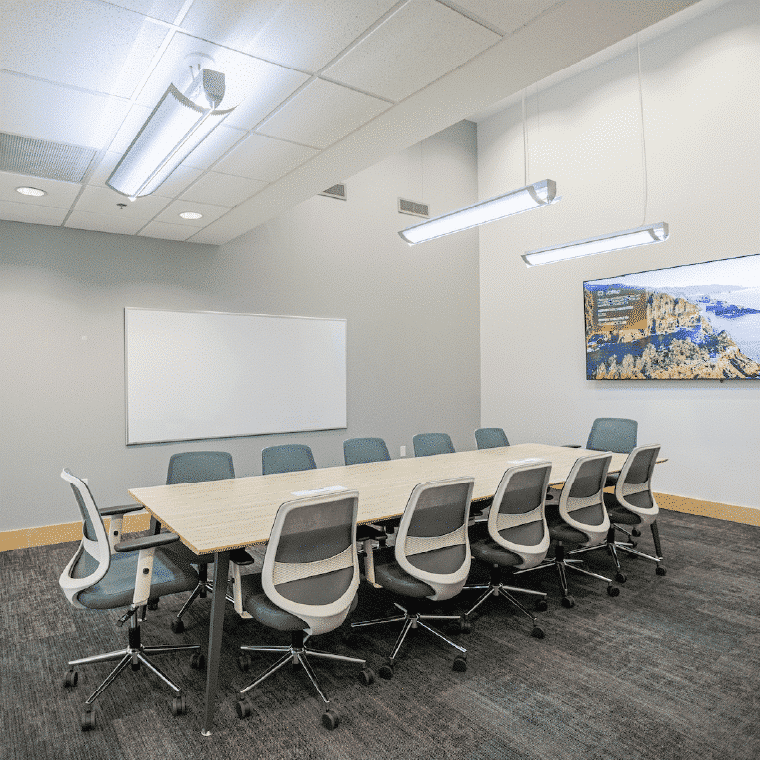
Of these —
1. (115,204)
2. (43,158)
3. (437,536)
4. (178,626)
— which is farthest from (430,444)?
(43,158)

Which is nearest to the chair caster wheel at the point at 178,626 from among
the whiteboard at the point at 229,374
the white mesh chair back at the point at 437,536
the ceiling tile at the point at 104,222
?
the white mesh chair back at the point at 437,536

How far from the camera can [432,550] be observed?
3.08 m

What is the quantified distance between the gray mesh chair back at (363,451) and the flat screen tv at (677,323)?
319 cm

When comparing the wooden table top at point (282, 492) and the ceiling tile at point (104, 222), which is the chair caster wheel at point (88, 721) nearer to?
the wooden table top at point (282, 492)

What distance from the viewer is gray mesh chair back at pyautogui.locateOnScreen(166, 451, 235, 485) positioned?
426 centimetres

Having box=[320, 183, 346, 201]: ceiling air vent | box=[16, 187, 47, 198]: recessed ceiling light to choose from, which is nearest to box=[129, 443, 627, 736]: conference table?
box=[16, 187, 47, 198]: recessed ceiling light

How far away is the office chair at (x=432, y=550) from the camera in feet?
9.71

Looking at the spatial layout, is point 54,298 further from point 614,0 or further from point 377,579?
point 614,0

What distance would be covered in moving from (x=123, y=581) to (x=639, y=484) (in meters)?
3.60

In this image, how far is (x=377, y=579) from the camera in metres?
3.09

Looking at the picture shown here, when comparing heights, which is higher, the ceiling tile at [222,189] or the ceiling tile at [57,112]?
the ceiling tile at [57,112]

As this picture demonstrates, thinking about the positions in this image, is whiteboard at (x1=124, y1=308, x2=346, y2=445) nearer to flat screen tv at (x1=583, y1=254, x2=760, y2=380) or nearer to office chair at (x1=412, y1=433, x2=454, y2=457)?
office chair at (x1=412, y1=433, x2=454, y2=457)

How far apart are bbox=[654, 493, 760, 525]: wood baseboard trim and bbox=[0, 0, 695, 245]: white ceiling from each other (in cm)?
495

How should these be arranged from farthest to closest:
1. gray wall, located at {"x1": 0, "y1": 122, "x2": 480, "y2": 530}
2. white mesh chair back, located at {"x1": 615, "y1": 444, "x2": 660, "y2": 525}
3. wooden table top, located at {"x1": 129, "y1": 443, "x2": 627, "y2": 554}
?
gray wall, located at {"x1": 0, "y1": 122, "x2": 480, "y2": 530}, white mesh chair back, located at {"x1": 615, "y1": 444, "x2": 660, "y2": 525}, wooden table top, located at {"x1": 129, "y1": 443, "x2": 627, "y2": 554}
